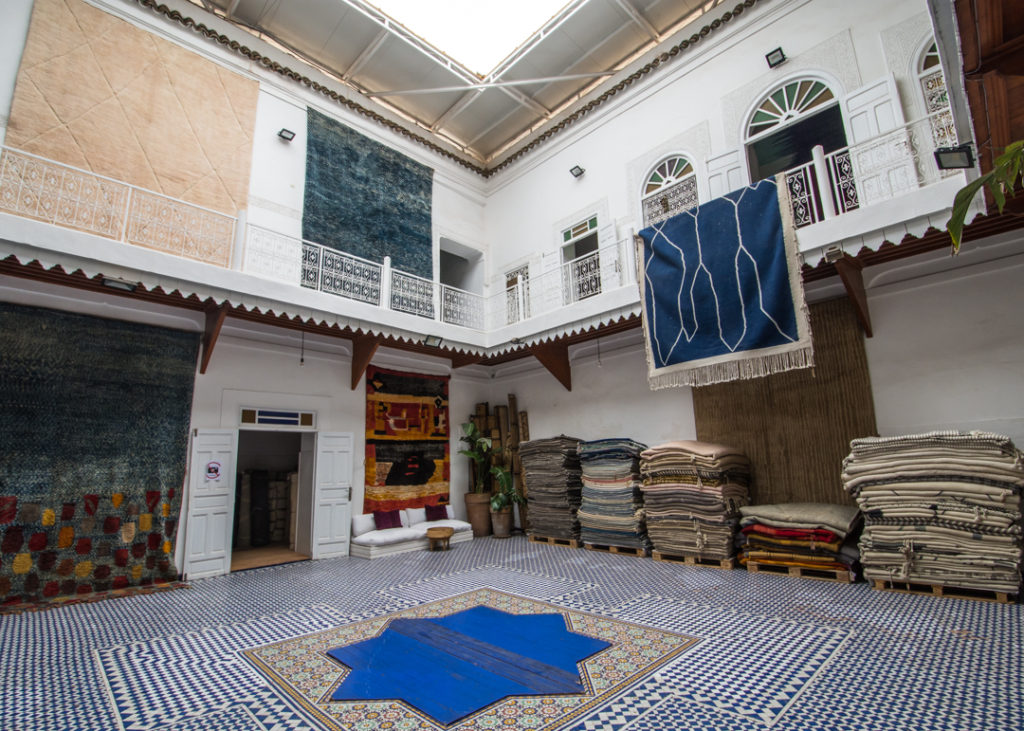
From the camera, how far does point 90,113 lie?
613 centimetres

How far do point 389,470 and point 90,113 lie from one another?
19.9 ft

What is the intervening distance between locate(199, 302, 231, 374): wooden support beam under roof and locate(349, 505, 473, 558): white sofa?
10.0 ft

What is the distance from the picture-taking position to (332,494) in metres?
7.49

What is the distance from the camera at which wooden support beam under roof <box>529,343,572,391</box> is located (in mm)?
8328

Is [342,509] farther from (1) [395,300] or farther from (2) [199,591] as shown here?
(1) [395,300]

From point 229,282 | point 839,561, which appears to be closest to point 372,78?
point 229,282

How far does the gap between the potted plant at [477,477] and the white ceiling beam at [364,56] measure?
6.54 meters

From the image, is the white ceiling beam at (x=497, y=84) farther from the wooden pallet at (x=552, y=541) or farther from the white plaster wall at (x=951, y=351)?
the wooden pallet at (x=552, y=541)

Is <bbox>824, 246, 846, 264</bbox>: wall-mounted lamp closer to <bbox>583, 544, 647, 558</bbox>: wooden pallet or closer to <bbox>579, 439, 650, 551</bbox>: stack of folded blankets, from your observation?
<bbox>579, 439, 650, 551</bbox>: stack of folded blankets

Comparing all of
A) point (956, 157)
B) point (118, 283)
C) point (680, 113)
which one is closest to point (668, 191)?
point (680, 113)

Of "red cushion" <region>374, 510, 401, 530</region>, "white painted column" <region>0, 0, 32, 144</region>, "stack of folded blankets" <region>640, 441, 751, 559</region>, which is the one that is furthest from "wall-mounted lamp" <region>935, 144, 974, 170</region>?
"white painted column" <region>0, 0, 32, 144</region>

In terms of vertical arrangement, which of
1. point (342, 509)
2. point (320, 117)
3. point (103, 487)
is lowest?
point (342, 509)

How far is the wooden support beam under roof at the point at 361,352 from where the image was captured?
7.65 meters

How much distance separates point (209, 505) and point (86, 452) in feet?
4.68
